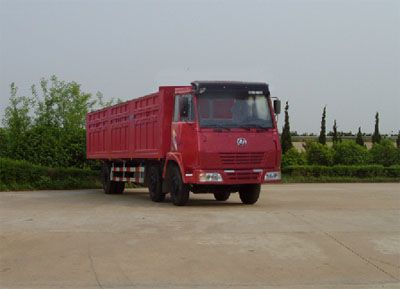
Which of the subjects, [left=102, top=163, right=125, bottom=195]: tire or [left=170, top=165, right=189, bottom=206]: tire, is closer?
[left=170, top=165, right=189, bottom=206]: tire

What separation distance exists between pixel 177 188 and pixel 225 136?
1.95m

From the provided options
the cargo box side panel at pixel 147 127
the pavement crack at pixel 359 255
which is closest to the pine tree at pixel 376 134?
the cargo box side panel at pixel 147 127

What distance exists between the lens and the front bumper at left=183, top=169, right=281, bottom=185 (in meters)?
15.4

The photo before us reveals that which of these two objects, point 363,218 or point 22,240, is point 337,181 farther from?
point 22,240

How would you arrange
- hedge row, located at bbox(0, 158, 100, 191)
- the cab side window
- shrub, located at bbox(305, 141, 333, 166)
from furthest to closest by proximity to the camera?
shrub, located at bbox(305, 141, 333, 166), hedge row, located at bbox(0, 158, 100, 191), the cab side window

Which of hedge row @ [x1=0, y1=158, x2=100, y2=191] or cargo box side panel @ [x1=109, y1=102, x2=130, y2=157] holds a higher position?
cargo box side panel @ [x1=109, y1=102, x2=130, y2=157]

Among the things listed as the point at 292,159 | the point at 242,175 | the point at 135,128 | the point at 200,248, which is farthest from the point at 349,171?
the point at 200,248

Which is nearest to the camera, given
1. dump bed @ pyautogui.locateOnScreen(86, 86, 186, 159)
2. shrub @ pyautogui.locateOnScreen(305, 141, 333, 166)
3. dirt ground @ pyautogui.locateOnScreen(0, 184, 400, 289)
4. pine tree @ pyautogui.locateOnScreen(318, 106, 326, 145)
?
dirt ground @ pyautogui.locateOnScreen(0, 184, 400, 289)

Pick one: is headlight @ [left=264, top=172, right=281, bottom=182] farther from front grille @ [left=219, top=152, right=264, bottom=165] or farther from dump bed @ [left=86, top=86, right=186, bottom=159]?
dump bed @ [left=86, top=86, right=186, bottom=159]

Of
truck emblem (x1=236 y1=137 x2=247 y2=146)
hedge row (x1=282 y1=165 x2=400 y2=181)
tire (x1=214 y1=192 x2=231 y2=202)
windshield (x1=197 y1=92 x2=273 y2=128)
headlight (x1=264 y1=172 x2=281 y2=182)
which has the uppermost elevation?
windshield (x1=197 y1=92 x2=273 y2=128)

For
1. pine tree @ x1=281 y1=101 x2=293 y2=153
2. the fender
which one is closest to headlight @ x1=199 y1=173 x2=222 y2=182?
the fender

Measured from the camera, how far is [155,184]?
1805cm

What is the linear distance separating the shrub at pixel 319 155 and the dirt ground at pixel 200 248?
21457 mm

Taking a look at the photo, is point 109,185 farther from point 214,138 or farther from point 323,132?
point 323,132
